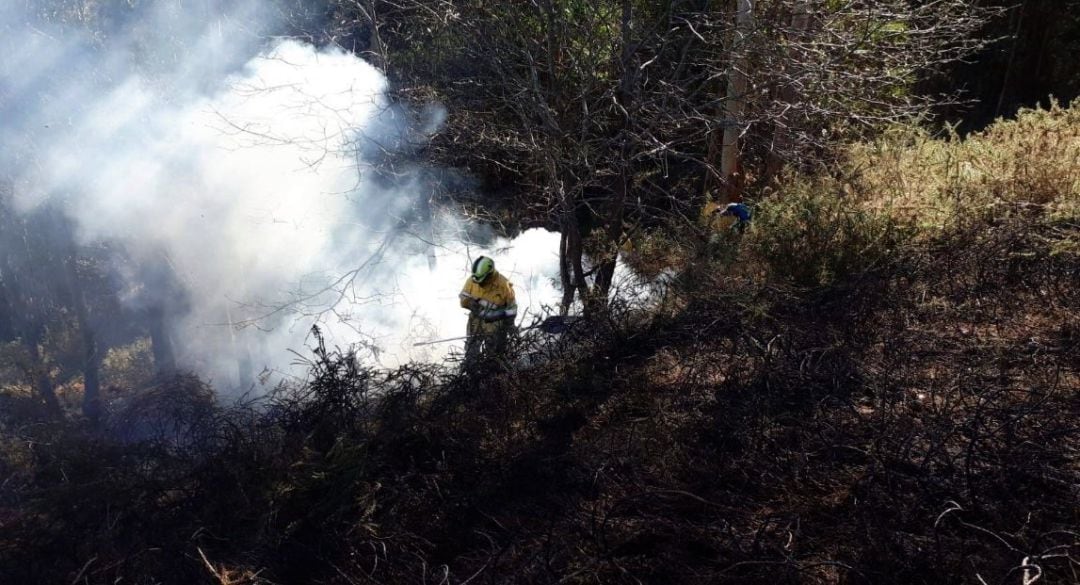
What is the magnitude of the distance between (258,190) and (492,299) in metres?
6.38

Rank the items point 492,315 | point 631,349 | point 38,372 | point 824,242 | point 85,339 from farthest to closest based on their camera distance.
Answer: point 85,339 < point 38,372 < point 492,315 < point 824,242 < point 631,349

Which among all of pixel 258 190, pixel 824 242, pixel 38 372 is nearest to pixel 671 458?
pixel 824 242

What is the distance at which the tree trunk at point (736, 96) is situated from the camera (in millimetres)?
6293

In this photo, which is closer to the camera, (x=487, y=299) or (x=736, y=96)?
(x=736, y=96)

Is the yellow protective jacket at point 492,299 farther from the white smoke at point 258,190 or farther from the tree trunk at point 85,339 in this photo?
the tree trunk at point 85,339

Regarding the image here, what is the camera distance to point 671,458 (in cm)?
399

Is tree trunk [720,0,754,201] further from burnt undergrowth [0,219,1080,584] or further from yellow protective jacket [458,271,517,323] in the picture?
yellow protective jacket [458,271,517,323]

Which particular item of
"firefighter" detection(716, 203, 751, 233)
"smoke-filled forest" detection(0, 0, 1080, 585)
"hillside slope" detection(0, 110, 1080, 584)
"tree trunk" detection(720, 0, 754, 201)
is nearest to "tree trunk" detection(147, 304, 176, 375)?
"smoke-filled forest" detection(0, 0, 1080, 585)

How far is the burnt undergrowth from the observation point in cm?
320

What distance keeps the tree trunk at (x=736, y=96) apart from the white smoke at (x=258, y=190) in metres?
2.69

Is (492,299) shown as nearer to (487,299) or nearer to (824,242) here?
Answer: (487,299)

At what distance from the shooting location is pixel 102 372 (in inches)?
731

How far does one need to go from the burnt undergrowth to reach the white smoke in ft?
12.0

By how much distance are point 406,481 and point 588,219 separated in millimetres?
7734
